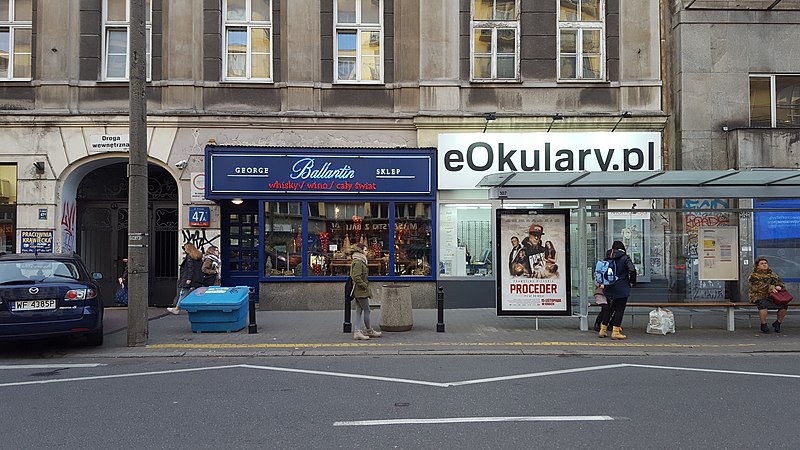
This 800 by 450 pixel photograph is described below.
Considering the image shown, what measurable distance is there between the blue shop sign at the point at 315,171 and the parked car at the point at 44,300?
207 inches

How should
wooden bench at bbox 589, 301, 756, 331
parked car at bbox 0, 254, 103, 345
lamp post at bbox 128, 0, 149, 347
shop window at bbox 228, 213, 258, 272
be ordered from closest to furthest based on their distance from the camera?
1. parked car at bbox 0, 254, 103, 345
2. lamp post at bbox 128, 0, 149, 347
3. wooden bench at bbox 589, 301, 756, 331
4. shop window at bbox 228, 213, 258, 272

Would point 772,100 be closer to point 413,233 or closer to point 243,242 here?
point 413,233

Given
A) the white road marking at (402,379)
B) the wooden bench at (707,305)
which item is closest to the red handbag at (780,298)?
the wooden bench at (707,305)

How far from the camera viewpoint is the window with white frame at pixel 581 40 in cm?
1659

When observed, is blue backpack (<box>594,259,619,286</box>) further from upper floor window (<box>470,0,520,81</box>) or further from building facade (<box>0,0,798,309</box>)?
upper floor window (<box>470,0,520,81</box>)

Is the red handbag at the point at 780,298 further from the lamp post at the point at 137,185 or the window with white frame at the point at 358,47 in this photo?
the lamp post at the point at 137,185

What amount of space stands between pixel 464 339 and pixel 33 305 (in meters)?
6.79

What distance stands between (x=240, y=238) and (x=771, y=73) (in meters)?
13.7

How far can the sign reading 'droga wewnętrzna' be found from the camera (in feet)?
53.1

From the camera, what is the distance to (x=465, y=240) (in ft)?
53.4

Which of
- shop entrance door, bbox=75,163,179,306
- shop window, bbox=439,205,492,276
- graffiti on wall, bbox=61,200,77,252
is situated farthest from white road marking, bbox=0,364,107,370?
shop window, bbox=439,205,492,276

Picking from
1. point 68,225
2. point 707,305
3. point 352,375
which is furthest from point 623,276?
point 68,225

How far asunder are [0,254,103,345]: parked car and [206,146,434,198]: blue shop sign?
207 inches

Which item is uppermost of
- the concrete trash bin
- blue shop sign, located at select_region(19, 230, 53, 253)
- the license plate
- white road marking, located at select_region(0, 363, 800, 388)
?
blue shop sign, located at select_region(19, 230, 53, 253)
